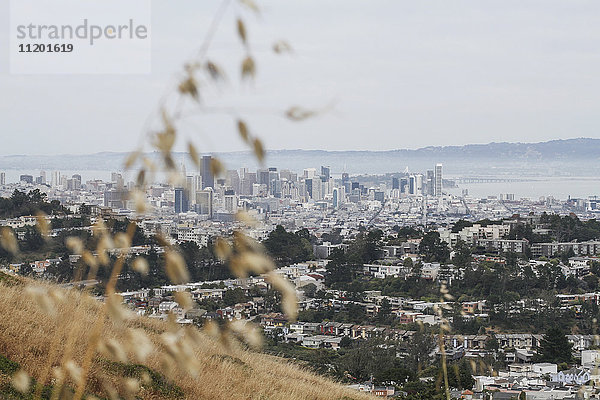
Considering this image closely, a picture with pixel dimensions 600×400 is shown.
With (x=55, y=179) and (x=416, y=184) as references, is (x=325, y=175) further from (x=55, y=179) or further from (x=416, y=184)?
(x=55, y=179)

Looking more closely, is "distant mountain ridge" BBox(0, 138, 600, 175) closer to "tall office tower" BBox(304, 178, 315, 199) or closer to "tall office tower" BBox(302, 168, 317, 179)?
"tall office tower" BBox(302, 168, 317, 179)

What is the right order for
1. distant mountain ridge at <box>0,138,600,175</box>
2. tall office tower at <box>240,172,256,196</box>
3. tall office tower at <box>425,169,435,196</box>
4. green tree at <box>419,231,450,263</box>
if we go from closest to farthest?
1. tall office tower at <box>240,172,256,196</box>
2. green tree at <box>419,231,450,263</box>
3. tall office tower at <box>425,169,435,196</box>
4. distant mountain ridge at <box>0,138,600,175</box>

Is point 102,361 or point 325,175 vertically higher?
point 325,175

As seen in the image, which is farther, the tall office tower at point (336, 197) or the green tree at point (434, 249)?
the tall office tower at point (336, 197)

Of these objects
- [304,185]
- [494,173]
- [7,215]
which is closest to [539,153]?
[494,173]

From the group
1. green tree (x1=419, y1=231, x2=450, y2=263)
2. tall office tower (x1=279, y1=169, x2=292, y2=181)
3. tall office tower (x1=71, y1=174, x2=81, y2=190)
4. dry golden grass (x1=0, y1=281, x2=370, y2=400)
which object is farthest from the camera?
tall office tower (x1=279, y1=169, x2=292, y2=181)

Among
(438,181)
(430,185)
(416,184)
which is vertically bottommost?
(430,185)

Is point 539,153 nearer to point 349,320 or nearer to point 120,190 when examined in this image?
point 349,320

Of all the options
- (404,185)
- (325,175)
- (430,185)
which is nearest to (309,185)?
(325,175)

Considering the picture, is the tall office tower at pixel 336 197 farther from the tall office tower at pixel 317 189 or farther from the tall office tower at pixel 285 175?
the tall office tower at pixel 285 175

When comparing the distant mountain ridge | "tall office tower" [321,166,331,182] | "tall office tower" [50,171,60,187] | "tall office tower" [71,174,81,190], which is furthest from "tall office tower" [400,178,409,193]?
"tall office tower" [71,174,81,190]

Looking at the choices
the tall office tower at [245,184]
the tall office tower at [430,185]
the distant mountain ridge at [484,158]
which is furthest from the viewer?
the distant mountain ridge at [484,158]

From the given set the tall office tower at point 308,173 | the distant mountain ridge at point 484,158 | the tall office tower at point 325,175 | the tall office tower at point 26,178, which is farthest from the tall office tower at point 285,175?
the distant mountain ridge at point 484,158
